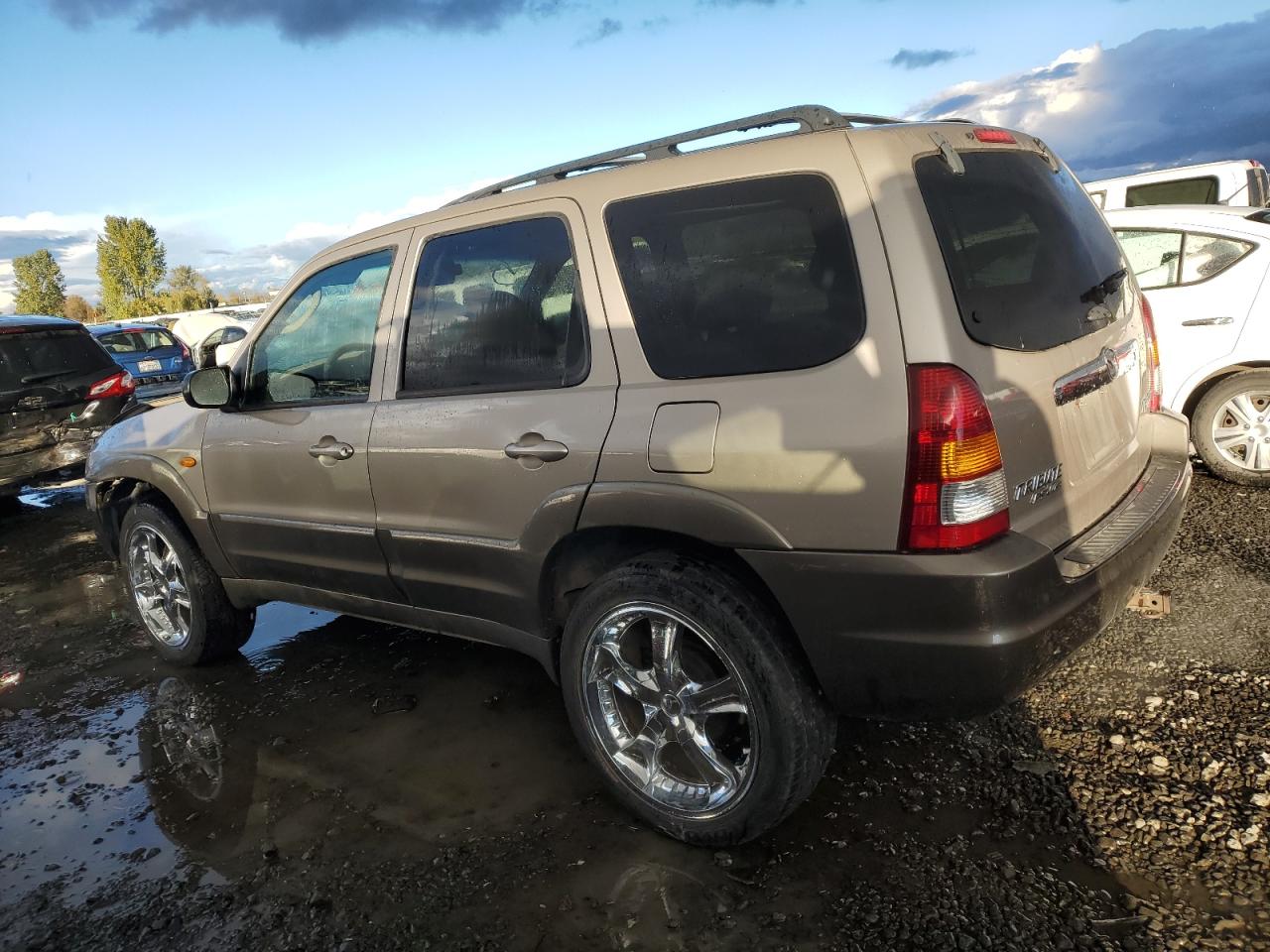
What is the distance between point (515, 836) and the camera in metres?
2.66

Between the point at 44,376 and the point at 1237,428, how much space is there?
29.8 feet

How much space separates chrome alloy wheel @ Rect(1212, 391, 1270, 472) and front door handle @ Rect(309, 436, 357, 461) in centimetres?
490

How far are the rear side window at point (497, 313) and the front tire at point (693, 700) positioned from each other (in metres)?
0.71

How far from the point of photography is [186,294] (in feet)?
241

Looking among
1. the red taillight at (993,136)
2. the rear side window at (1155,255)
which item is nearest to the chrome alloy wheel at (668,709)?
the red taillight at (993,136)

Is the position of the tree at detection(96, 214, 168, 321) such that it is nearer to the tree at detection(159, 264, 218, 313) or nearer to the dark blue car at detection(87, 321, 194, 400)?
the tree at detection(159, 264, 218, 313)

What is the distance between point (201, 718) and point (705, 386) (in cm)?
274

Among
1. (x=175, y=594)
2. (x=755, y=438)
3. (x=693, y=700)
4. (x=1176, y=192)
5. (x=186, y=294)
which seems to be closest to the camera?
(x=755, y=438)

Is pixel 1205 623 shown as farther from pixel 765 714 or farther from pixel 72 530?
pixel 72 530

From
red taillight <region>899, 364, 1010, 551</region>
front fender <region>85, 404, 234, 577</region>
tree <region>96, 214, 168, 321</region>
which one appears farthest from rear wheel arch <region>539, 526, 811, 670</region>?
tree <region>96, 214, 168, 321</region>

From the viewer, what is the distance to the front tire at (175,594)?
405 cm

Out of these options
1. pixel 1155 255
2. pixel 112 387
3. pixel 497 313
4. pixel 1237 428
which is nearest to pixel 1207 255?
pixel 1155 255

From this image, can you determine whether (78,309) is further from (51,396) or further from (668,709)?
(668,709)

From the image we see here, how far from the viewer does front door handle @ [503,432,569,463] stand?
2607mm
